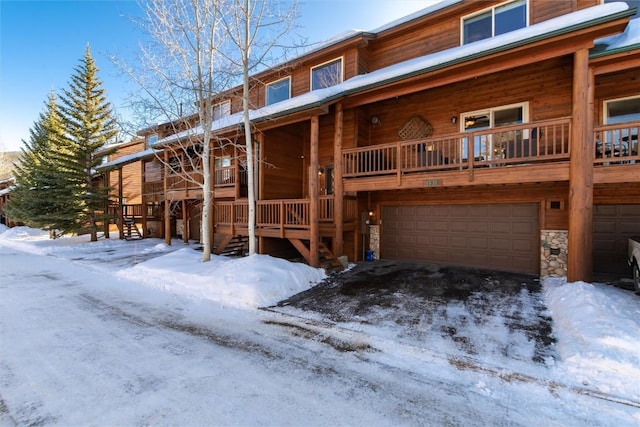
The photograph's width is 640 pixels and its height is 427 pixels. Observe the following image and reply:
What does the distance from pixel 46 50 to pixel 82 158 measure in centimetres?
534

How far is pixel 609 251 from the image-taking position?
7289mm

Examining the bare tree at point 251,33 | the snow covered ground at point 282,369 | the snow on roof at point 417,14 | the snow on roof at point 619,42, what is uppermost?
Answer: the snow on roof at point 417,14

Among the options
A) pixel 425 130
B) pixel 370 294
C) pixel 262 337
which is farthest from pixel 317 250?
pixel 425 130

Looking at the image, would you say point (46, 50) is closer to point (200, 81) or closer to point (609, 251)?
point (200, 81)

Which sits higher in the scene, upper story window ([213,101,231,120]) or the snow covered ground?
upper story window ([213,101,231,120])

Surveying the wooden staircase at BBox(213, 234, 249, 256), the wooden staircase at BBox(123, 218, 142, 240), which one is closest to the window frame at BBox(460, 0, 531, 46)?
the wooden staircase at BBox(213, 234, 249, 256)

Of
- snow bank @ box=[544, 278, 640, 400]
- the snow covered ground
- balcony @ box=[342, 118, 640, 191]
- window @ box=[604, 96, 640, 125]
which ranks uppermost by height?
window @ box=[604, 96, 640, 125]

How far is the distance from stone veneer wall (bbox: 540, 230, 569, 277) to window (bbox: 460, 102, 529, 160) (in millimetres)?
2787

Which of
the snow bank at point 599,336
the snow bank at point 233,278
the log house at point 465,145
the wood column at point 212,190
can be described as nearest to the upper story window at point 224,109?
the log house at point 465,145

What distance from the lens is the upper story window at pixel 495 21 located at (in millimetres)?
8406

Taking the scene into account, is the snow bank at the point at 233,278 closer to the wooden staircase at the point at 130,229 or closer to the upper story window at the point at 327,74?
the upper story window at the point at 327,74

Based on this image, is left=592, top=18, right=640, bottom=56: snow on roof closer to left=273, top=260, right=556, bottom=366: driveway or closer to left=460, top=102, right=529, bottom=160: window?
left=460, top=102, right=529, bottom=160: window

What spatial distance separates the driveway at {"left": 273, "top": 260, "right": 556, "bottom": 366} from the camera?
3.92 m

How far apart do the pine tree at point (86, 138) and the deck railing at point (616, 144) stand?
2045 centimetres
